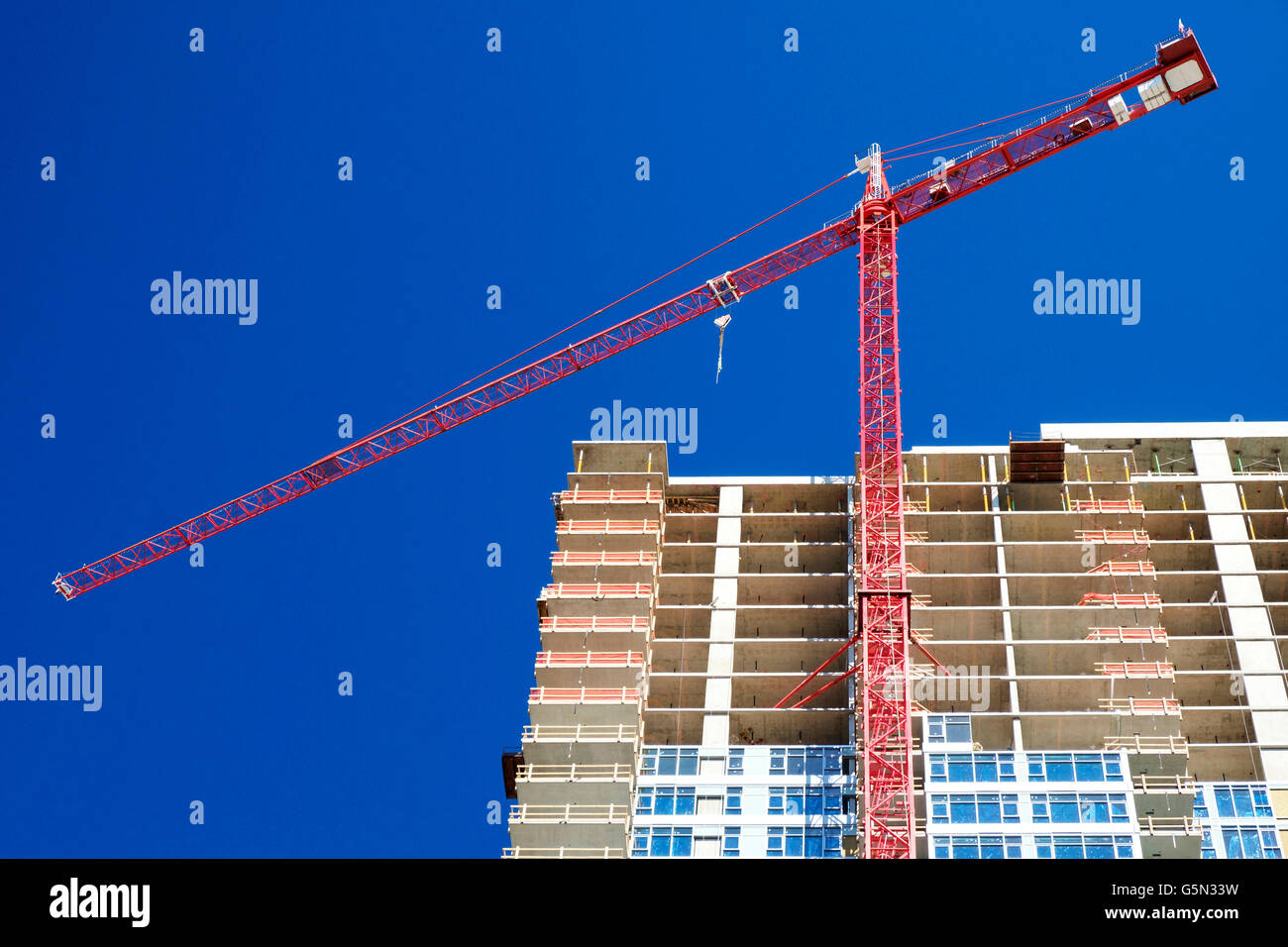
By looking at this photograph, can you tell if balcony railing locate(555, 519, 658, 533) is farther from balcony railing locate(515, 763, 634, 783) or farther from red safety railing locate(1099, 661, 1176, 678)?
red safety railing locate(1099, 661, 1176, 678)

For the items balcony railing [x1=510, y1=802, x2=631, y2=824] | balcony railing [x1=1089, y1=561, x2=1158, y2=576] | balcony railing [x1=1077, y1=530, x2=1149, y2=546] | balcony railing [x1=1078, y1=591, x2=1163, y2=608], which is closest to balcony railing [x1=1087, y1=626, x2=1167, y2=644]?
balcony railing [x1=1078, y1=591, x2=1163, y2=608]

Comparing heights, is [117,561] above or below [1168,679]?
above

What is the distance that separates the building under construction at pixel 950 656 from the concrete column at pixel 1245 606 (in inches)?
5.9

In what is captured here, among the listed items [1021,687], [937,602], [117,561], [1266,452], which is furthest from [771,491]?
[117,561]

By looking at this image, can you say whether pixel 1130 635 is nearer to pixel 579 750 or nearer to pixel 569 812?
pixel 579 750

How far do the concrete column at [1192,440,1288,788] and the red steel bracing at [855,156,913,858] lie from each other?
53.5 feet

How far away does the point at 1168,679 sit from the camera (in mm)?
79312

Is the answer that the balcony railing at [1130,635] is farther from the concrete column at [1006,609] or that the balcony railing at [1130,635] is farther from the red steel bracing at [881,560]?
the red steel bracing at [881,560]

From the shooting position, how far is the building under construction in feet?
245

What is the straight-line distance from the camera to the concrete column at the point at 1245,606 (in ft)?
260
